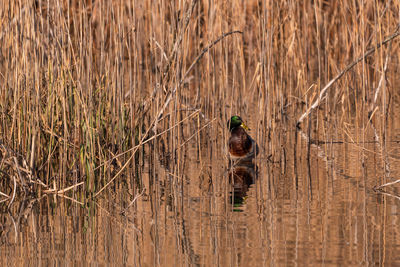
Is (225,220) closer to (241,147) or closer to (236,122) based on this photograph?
(241,147)

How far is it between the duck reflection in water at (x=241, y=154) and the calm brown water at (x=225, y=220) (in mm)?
44

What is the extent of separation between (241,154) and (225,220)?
174cm

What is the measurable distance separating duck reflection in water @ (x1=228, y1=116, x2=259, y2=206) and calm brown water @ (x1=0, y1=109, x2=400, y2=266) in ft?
0.14

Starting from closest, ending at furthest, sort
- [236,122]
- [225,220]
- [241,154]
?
[225,220], [241,154], [236,122]

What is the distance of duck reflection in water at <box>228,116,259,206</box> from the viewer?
4.53m

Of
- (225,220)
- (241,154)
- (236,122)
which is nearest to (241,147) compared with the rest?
(241,154)

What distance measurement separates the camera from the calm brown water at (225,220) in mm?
2965

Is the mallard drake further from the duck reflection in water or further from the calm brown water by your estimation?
the calm brown water

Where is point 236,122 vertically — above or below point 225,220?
above

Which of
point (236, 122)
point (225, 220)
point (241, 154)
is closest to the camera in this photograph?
point (225, 220)

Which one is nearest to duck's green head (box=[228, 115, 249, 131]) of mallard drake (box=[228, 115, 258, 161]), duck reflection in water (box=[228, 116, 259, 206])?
duck reflection in water (box=[228, 116, 259, 206])

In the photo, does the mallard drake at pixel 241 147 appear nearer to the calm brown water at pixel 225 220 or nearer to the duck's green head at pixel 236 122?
the duck's green head at pixel 236 122

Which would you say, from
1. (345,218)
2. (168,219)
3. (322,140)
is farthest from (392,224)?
(322,140)

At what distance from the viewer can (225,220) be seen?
351 cm
